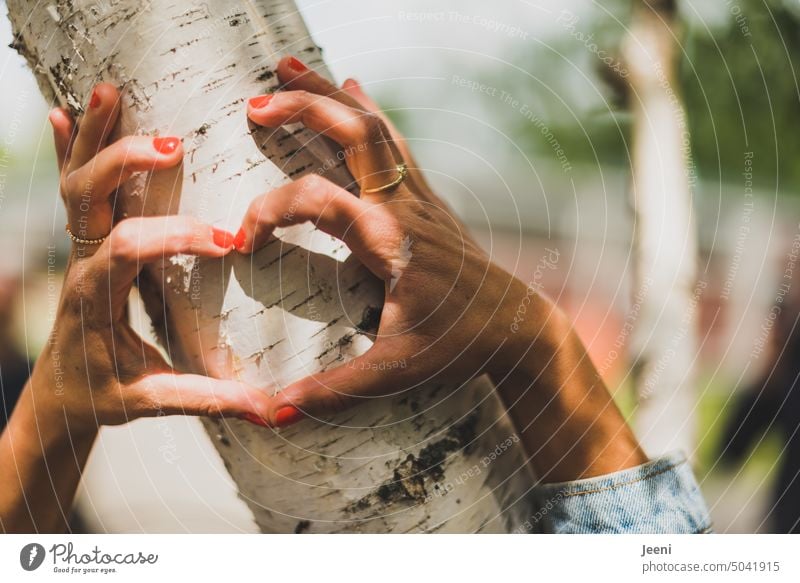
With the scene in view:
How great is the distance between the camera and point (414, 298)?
44 cm

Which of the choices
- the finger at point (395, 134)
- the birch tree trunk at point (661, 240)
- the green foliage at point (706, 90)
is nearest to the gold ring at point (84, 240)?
the finger at point (395, 134)

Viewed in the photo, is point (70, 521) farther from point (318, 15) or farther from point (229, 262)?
point (318, 15)

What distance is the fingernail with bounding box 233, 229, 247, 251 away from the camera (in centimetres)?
43

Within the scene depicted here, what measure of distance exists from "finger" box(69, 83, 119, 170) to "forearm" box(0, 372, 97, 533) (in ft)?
0.64

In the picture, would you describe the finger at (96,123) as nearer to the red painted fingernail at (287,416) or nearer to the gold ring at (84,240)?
the gold ring at (84,240)

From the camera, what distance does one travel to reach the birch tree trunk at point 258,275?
432mm

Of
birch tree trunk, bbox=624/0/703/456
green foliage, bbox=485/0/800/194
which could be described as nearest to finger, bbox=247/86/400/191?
green foliage, bbox=485/0/800/194

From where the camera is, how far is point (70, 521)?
1.99 ft

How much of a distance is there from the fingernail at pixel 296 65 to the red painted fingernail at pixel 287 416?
0.77 ft

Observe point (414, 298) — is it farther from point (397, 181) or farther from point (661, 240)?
point (661, 240)

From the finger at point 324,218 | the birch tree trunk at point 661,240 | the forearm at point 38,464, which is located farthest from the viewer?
the birch tree trunk at point 661,240

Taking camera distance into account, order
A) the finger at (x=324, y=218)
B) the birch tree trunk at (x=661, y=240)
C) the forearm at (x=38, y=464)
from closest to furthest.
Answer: the finger at (x=324, y=218)
the forearm at (x=38, y=464)
the birch tree trunk at (x=661, y=240)

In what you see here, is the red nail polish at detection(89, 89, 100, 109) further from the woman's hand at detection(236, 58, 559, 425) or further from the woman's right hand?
the woman's hand at detection(236, 58, 559, 425)
